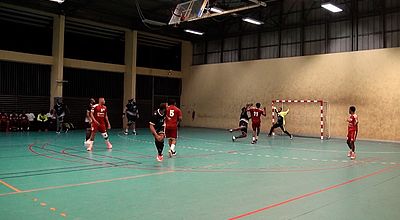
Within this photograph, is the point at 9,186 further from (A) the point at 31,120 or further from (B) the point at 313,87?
(B) the point at 313,87

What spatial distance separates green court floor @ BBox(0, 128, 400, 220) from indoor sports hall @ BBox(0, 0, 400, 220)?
0.05m

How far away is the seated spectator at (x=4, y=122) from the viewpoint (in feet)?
74.1

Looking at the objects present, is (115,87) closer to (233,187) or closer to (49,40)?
(49,40)

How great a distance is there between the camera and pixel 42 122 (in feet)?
80.1

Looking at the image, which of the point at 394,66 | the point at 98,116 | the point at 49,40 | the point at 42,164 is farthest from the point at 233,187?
the point at 49,40

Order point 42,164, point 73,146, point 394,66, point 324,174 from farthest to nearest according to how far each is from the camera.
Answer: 1. point 394,66
2. point 73,146
3. point 42,164
4. point 324,174

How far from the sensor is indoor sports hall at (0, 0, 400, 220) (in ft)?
22.4

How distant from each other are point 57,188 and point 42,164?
3480mm

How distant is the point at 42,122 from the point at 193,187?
19.7 meters

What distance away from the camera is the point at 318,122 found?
24.2 metres

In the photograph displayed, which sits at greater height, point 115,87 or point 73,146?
point 115,87

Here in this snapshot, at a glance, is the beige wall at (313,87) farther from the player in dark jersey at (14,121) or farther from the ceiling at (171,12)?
the player in dark jersey at (14,121)

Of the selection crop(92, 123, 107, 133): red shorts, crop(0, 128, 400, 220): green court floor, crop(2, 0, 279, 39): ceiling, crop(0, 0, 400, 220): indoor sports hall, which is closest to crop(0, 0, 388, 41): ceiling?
crop(2, 0, 279, 39): ceiling

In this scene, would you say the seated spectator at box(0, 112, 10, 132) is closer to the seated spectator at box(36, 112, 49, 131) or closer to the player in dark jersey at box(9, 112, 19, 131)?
the player in dark jersey at box(9, 112, 19, 131)
